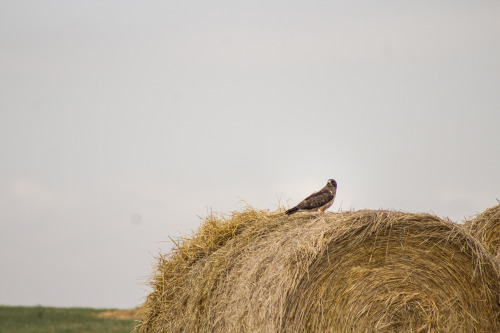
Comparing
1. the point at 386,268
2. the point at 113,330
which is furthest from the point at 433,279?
the point at 113,330

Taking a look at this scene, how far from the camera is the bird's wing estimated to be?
881 centimetres

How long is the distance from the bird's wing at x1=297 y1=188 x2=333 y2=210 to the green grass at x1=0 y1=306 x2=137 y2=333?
843 centimetres

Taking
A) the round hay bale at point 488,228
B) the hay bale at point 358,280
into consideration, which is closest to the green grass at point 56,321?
the hay bale at point 358,280

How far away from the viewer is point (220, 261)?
28.3 ft

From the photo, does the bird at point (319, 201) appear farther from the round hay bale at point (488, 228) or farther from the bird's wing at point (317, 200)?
the round hay bale at point (488, 228)

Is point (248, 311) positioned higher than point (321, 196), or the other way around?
point (321, 196)

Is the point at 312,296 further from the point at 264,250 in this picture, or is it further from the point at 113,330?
the point at 113,330

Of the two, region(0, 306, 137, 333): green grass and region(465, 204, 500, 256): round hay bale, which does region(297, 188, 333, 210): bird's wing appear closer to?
region(465, 204, 500, 256): round hay bale

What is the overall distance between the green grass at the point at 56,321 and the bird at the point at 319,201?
8.36 metres

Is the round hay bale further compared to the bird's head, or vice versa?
the round hay bale

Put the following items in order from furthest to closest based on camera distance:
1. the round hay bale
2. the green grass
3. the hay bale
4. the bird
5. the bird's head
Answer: the green grass, the round hay bale, the bird's head, the bird, the hay bale

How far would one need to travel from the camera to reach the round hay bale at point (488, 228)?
981cm

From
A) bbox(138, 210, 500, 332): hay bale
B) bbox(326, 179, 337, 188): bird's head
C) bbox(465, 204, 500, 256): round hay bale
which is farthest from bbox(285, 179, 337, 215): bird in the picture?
bbox(465, 204, 500, 256): round hay bale

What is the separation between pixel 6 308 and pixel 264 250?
1567 cm
